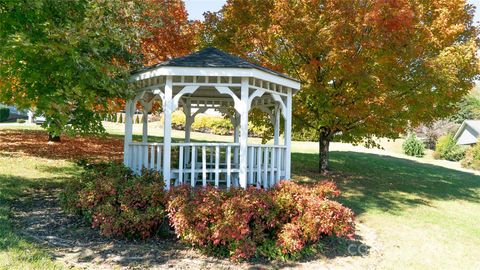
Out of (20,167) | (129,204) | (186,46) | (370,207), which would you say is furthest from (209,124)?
(129,204)

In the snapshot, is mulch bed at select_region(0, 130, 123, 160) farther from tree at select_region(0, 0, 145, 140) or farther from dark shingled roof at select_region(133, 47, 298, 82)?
dark shingled roof at select_region(133, 47, 298, 82)

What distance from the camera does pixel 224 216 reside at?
6285mm

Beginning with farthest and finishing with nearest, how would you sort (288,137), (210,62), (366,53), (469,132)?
(469,132)
(366,53)
(288,137)
(210,62)

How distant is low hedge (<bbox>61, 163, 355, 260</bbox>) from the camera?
20.4ft

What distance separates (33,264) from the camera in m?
5.23

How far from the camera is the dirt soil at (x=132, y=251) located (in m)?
5.77

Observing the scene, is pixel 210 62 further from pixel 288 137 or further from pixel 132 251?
pixel 132 251

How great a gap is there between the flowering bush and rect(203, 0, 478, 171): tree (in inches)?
215

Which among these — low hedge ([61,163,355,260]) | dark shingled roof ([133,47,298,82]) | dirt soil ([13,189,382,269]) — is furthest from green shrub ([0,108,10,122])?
low hedge ([61,163,355,260])

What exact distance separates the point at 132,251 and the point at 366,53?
346 inches

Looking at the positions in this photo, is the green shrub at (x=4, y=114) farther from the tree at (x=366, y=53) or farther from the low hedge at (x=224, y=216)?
the low hedge at (x=224, y=216)

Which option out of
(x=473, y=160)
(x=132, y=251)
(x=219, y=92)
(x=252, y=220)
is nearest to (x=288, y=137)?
(x=219, y=92)

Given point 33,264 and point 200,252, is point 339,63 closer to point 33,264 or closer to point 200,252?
point 200,252

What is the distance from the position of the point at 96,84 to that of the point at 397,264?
21.5ft
